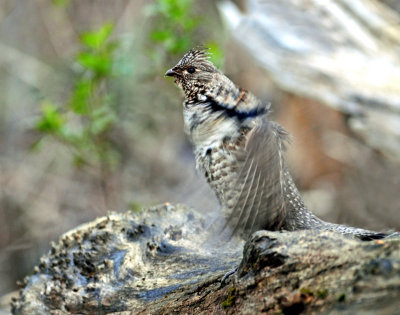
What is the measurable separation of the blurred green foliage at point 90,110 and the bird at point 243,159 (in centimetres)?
277

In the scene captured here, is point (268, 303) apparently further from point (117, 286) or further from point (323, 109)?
point (323, 109)

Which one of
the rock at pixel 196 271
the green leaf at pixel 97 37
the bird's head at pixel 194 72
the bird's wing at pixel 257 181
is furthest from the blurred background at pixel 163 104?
the bird's wing at pixel 257 181

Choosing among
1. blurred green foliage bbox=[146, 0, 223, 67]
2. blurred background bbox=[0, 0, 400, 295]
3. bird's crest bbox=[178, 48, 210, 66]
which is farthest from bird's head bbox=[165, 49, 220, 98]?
blurred green foliage bbox=[146, 0, 223, 67]

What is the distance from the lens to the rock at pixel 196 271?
1930 mm

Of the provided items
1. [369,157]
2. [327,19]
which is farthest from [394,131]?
[327,19]

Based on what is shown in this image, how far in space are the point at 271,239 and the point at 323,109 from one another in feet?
13.2

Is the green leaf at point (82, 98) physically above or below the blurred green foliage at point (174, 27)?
below

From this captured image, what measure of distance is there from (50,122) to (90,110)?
0.56 metres

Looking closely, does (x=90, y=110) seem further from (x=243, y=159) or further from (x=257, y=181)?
(x=257, y=181)

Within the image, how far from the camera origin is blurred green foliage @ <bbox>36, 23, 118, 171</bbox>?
5887 mm

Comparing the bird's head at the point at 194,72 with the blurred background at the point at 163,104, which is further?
the blurred background at the point at 163,104

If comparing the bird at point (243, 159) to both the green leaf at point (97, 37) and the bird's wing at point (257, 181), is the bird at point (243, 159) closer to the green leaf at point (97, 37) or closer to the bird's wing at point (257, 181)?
the bird's wing at point (257, 181)

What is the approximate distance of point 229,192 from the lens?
3.05m

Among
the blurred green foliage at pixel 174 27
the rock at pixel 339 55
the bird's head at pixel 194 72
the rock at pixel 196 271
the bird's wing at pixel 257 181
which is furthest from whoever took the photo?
the blurred green foliage at pixel 174 27
